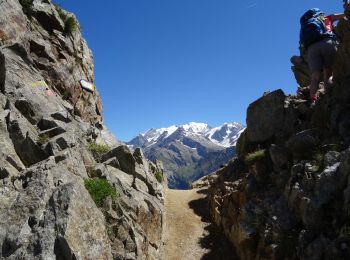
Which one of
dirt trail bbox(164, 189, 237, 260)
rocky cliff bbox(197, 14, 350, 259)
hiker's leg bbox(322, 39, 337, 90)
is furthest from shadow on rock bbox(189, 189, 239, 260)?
hiker's leg bbox(322, 39, 337, 90)

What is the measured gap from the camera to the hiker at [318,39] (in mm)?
18781

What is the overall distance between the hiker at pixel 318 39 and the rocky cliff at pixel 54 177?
12.6 metres

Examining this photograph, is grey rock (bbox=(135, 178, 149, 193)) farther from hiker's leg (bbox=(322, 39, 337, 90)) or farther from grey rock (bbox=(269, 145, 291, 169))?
hiker's leg (bbox=(322, 39, 337, 90))

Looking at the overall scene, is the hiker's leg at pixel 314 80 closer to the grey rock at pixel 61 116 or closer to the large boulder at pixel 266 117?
the large boulder at pixel 266 117

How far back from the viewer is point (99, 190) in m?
17.9

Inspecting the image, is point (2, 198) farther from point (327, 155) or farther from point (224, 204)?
point (224, 204)

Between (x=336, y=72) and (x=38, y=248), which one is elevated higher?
(x=336, y=72)

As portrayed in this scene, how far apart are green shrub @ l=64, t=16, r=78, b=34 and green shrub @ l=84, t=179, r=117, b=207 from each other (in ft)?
85.1

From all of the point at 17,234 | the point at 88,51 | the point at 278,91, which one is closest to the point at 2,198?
the point at 17,234

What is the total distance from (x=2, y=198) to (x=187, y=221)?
58.2ft

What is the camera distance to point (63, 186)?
14.9 metres

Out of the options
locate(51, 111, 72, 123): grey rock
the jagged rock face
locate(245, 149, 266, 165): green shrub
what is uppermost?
the jagged rock face

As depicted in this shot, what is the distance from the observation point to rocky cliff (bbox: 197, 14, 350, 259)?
45.1ft

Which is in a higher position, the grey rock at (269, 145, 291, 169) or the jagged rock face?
the jagged rock face
